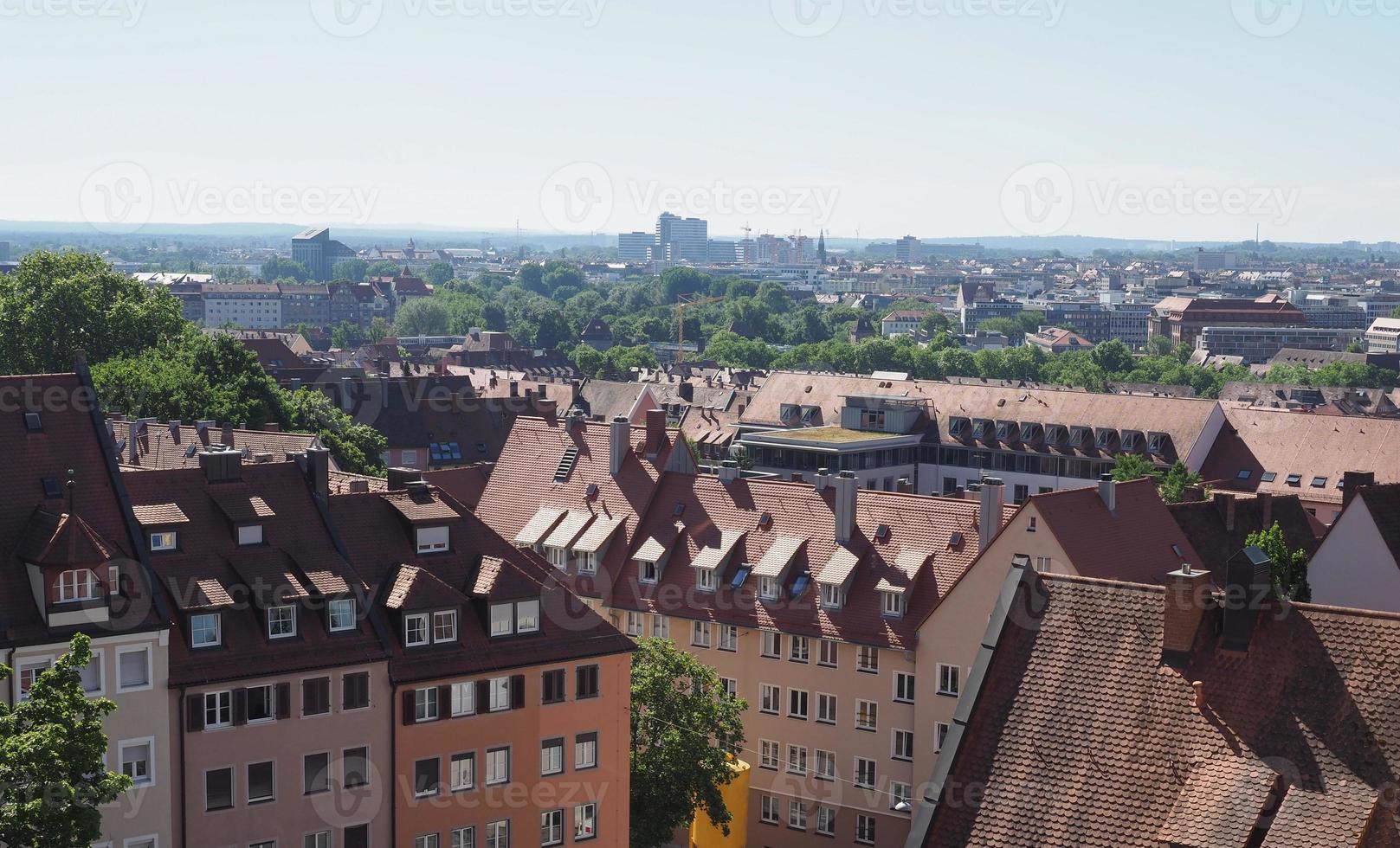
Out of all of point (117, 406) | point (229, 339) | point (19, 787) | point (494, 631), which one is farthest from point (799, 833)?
point (229, 339)

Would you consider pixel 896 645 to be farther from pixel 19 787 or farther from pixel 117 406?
pixel 117 406

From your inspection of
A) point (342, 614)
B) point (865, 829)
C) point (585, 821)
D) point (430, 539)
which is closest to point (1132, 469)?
point (865, 829)

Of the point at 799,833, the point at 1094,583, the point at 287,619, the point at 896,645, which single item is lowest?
the point at 799,833

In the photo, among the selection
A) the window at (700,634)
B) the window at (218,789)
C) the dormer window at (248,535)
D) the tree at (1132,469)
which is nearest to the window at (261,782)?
the window at (218,789)

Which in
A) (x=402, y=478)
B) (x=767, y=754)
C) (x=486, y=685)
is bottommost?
(x=767, y=754)

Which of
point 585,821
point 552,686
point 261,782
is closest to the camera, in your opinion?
point 261,782

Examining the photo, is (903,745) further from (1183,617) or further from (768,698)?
(1183,617)
